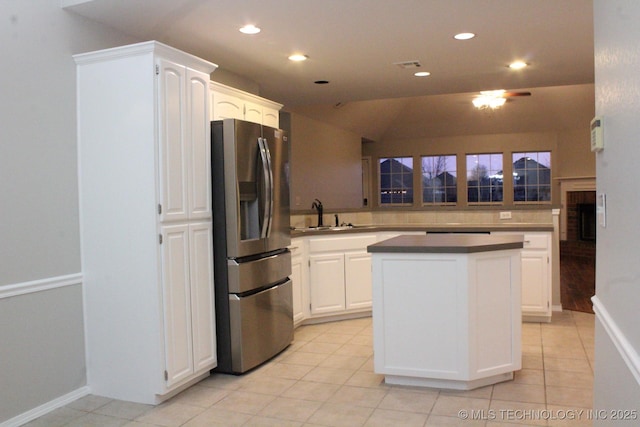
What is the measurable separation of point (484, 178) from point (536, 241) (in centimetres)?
640

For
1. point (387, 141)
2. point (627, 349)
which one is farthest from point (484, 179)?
point (627, 349)

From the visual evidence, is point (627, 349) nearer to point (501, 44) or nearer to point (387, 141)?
point (501, 44)

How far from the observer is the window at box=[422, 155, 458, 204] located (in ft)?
37.0

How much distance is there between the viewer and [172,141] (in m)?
3.09

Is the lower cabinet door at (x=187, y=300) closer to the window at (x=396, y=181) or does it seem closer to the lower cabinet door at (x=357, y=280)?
the lower cabinet door at (x=357, y=280)

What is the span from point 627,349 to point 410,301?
1.72 meters

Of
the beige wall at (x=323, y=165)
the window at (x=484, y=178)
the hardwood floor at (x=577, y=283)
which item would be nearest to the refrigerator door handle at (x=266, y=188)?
the beige wall at (x=323, y=165)

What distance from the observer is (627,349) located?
1.55 metres

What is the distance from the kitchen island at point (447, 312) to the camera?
3131mm

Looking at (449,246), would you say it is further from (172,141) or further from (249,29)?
(249,29)

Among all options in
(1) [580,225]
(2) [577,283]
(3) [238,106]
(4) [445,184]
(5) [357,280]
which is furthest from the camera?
(1) [580,225]

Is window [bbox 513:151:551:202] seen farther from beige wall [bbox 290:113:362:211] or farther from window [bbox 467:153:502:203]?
beige wall [bbox 290:113:362:211]

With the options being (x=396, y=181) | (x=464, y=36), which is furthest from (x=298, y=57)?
(x=396, y=181)

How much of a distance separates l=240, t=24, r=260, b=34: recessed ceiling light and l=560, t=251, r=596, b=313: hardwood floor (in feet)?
14.1
